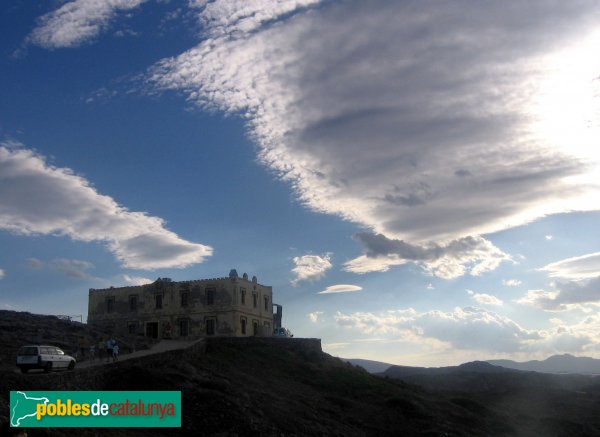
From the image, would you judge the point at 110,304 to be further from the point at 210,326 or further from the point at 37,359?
the point at 37,359

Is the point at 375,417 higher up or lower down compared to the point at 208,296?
lower down

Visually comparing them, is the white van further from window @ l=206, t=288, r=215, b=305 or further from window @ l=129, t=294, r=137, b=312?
window @ l=129, t=294, r=137, b=312

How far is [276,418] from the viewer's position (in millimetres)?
34188

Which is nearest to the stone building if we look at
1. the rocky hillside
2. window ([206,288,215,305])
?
window ([206,288,215,305])

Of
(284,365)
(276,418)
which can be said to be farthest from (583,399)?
(276,418)

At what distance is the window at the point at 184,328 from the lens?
200ft

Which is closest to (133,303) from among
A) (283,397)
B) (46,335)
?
(46,335)

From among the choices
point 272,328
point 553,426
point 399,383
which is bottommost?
point 553,426

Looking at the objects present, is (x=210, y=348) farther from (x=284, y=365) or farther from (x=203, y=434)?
(x=203, y=434)

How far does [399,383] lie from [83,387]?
3428 cm

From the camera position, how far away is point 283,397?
131 ft

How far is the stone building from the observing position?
6012 cm

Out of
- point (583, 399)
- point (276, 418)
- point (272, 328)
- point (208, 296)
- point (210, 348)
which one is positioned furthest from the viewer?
point (583, 399)

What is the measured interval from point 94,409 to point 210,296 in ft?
114
